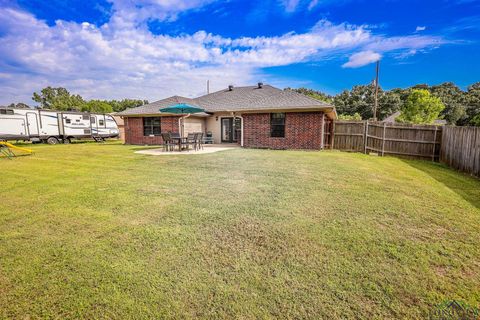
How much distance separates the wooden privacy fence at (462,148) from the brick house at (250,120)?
546cm

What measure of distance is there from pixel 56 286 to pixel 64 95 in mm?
81477

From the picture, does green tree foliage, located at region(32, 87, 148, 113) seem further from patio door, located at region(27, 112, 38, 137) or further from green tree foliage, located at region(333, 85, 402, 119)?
green tree foliage, located at region(333, 85, 402, 119)

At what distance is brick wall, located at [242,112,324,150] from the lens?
14.1 metres

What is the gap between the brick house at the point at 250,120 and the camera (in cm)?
1419

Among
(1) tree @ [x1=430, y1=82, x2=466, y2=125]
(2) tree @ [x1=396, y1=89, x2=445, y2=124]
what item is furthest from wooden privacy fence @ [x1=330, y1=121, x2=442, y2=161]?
(1) tree @ [x1=430, y1=82, x2=466, y2=125]

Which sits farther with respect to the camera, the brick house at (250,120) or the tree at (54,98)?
the tree at (54,98)

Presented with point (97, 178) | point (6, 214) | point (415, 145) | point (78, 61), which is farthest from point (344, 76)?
point (6, 214)

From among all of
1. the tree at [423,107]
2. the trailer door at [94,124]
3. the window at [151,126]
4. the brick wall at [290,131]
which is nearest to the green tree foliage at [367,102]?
the tree at [423,107]

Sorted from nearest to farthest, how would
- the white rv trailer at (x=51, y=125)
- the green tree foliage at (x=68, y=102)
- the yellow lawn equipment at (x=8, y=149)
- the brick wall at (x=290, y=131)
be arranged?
the yellow lawn equipment at (x=8, y=149)
the brick wall at (x=290, y=131)
the white rv trailer at (x=51, y=125)
the green tree foliage at (x=68, y=102)

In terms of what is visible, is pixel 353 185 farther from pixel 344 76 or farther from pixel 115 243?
pixel 344 76

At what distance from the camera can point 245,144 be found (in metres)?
15.8

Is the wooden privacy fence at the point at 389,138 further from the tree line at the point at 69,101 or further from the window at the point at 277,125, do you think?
the tree line at the point at 69,101

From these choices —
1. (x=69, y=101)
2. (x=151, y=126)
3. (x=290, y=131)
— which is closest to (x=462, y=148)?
(x=290, y=131)

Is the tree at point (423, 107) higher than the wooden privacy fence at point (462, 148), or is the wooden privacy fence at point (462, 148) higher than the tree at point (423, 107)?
the tree at point (423, 107)
